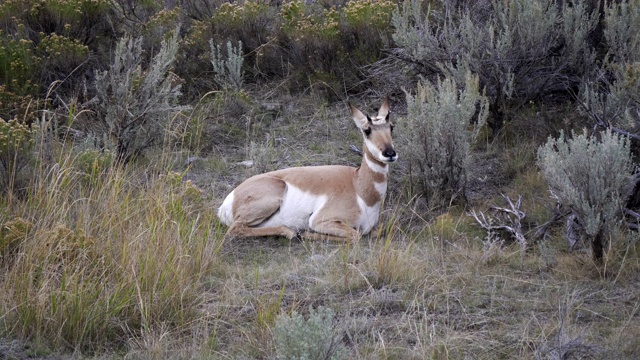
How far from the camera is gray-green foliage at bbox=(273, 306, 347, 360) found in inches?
193

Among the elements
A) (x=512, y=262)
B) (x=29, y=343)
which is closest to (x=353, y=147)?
(x=512, y=262)

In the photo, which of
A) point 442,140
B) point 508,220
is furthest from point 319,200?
point 508,220

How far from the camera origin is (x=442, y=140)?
877 cm

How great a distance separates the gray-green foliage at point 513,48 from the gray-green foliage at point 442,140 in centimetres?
102

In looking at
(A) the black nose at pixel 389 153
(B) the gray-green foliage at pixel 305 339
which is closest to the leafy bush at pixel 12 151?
(A) the black nose at pixel 389 153

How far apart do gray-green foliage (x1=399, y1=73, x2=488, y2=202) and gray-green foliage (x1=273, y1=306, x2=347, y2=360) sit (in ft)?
12.9

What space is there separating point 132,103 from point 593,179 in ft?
16.6

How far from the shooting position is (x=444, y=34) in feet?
34.3

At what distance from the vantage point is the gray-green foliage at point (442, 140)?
8.72 metres

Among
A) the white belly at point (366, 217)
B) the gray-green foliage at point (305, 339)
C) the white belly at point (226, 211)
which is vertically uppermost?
the gray-green foliage at point (305, 339)

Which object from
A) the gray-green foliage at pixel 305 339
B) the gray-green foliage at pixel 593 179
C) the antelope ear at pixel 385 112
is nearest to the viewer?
the gray-green foliage at pixel 305 339

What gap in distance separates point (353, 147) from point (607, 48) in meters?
3.19

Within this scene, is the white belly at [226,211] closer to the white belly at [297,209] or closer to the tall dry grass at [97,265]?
the white belly at [297,209]

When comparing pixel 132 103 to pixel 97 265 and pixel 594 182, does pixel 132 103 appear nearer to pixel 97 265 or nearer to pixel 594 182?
pixel 97 265
